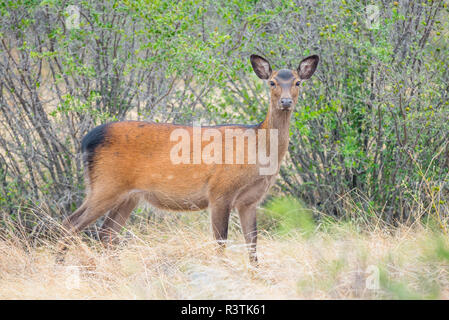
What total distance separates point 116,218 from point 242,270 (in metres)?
1.88

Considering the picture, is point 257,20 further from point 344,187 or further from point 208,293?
point 208,293

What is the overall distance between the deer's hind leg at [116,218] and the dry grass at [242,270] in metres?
0.43

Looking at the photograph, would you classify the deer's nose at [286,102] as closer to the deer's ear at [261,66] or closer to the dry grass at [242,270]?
the deer's ear at [261,66]

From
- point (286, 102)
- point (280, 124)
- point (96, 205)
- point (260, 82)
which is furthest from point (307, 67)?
point (96, 205)

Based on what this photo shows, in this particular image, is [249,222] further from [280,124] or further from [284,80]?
[284,80]

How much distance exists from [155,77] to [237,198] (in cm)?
278

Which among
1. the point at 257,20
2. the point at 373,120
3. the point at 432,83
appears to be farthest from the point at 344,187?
the point at 257,20

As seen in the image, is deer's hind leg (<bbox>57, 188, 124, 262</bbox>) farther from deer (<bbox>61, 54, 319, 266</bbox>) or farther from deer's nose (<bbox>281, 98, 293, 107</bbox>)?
deer's nose (<bbox>281, 98, 293, 107</bbox>)

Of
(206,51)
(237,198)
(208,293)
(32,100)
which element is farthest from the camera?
(32,100)

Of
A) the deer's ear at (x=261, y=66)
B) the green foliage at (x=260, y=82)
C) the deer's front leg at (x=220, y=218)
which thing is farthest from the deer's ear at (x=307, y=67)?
the deer's front leg at (x=220, y=218)

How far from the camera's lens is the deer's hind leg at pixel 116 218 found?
706cm

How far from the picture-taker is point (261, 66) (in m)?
6.77

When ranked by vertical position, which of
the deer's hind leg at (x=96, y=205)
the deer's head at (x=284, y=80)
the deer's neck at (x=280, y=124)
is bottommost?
the deer's hind leg at (x=96, y=205)

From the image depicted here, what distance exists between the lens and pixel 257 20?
7871 mm
